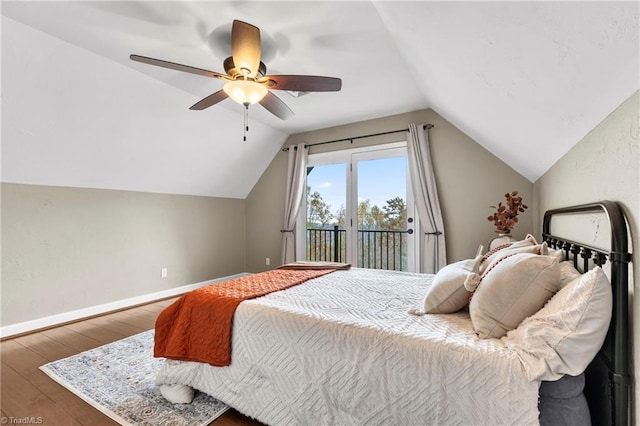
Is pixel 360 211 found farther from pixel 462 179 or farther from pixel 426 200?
pixel 462 179

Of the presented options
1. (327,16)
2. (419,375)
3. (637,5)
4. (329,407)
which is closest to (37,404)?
(329,407)

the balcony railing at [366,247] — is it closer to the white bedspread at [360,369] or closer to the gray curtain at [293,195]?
the gray curtain at [293,195]

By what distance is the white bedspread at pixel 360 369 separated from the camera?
3.56ft

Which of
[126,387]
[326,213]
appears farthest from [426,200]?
[126,387]

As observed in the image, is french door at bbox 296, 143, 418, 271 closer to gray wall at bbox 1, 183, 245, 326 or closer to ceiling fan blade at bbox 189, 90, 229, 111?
gray wall at bbox 1, 183, 245, 326

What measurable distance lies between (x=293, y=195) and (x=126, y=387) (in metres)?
3.21

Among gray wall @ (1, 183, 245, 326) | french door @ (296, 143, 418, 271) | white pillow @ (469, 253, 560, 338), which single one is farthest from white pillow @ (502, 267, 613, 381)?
gray wall @ (1, 183, 245, 326)

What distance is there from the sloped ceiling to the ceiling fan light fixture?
1.33 feet

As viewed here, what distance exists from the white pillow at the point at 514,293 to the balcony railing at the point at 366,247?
2.71 m

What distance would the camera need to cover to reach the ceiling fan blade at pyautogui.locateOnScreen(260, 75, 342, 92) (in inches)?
79.1

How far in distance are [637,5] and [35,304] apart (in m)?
4.67

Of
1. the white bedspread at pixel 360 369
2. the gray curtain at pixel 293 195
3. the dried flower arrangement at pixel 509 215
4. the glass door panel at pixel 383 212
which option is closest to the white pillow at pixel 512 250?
the white bedspread at pixel 360 369

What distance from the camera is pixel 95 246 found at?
136 inches

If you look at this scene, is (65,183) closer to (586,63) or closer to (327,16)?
(327,16)
